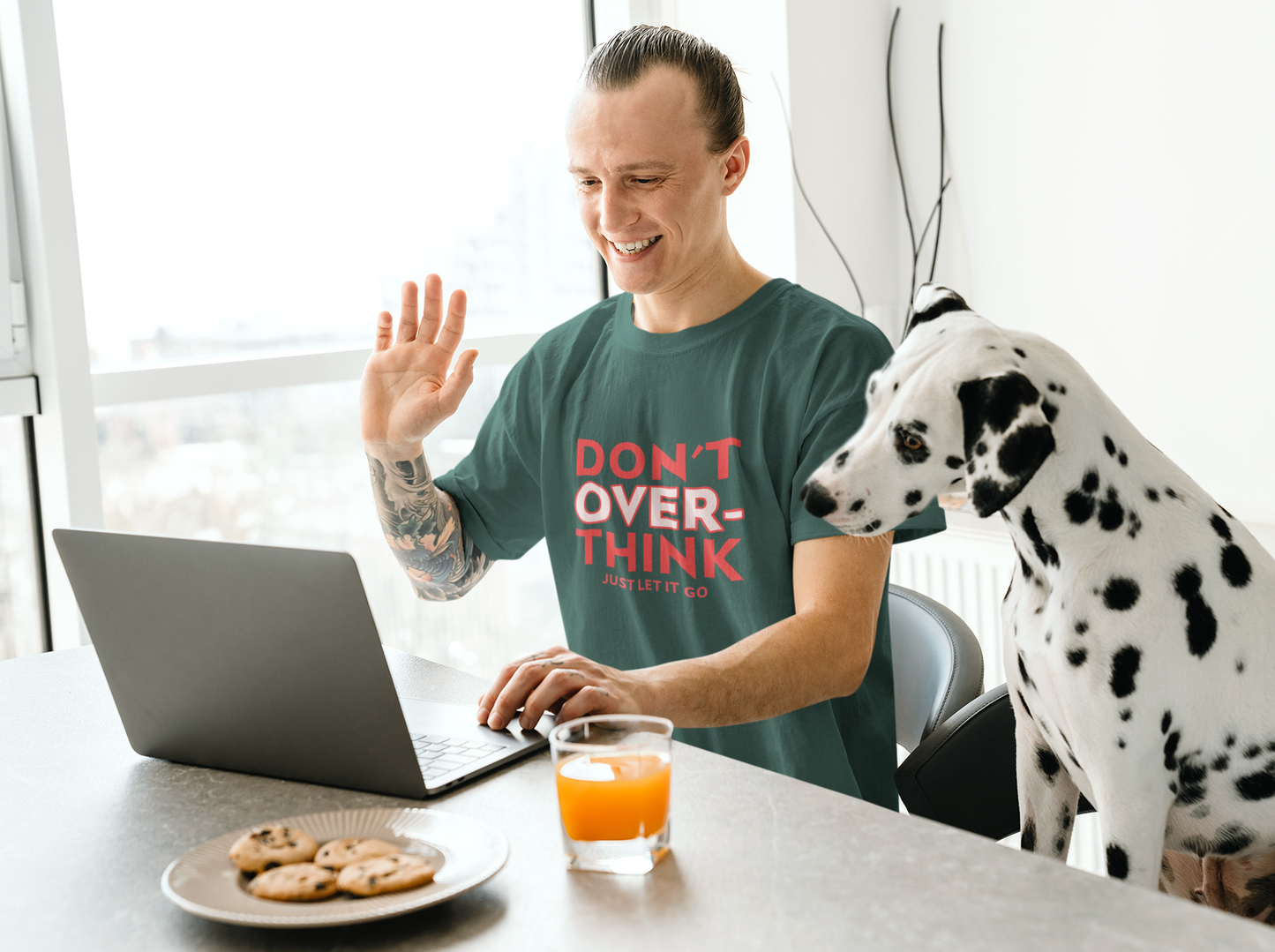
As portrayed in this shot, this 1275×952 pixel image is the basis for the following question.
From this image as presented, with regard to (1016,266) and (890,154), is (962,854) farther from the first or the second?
(890,154)

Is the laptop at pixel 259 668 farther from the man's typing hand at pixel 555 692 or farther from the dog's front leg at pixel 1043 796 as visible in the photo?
the dog's front leg at pixel 1043 796

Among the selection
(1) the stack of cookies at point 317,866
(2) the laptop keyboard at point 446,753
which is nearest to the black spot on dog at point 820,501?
(2) the laptop keyboard at point 446,753

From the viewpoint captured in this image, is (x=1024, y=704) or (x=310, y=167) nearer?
(x=1024, y=704)

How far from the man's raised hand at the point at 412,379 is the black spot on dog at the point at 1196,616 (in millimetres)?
845

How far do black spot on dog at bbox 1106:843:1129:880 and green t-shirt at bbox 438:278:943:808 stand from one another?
0.46 m

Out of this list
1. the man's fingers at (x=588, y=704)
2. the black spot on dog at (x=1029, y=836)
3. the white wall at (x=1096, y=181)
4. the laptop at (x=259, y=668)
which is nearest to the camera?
the laptop at (x=259, y=668)

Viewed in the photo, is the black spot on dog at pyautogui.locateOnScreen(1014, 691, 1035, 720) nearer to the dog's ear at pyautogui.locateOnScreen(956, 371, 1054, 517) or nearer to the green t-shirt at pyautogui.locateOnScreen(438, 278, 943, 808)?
the dog's ear at pyautogui.locateOnScreen(956, 371, 1054, 517)

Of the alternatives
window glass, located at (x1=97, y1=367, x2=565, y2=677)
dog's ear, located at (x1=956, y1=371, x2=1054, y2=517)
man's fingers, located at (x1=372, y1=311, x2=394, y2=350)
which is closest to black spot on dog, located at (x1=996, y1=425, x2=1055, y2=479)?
dog's ear, located at (x1=956, y1=371, x2=1054, y2=517)

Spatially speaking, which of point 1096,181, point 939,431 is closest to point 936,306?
point 939,431

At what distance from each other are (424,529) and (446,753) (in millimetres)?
594

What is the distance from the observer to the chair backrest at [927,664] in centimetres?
135

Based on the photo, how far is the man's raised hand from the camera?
A: 140 centimetres

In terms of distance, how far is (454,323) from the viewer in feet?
4.72

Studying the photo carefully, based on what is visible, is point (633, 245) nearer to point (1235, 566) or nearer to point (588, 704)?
point (588, 704)
